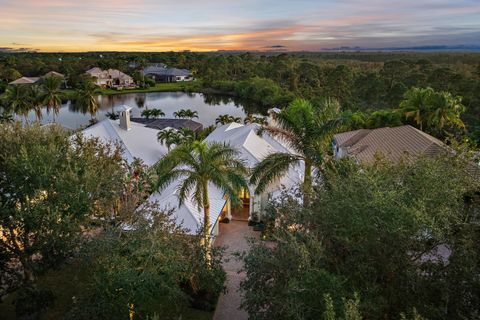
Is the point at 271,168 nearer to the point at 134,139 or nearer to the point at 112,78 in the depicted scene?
the point at 134,139

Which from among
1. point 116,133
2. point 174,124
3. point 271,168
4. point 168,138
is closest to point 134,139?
point 116,133

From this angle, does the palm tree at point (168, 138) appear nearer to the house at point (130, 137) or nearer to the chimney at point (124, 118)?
the house at point (130, 137)

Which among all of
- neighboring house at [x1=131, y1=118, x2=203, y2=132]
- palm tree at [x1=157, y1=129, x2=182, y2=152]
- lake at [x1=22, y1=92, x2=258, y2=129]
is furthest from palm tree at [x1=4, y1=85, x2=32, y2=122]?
palm tree at [x1=157, y1=129, x2=182, y2=152]

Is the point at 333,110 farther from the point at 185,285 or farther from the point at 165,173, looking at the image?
the point at 185,285

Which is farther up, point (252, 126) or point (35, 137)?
point (35, 137)

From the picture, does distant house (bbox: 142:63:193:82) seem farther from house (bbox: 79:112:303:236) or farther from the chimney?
the chimney

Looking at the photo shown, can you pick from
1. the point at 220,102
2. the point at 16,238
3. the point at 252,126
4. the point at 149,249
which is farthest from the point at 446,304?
the point at 220,102
